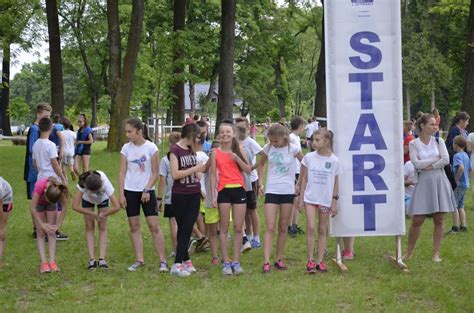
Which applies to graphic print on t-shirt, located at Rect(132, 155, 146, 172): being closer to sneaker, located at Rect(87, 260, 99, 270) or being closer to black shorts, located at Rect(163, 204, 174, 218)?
black shorts, located at Rect(163, 204, 174, 218)

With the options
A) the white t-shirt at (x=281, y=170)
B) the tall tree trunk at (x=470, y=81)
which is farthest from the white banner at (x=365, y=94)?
the tall tree trunk at (x=470, y=81)

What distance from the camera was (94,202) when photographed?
8.62m

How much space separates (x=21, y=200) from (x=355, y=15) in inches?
362

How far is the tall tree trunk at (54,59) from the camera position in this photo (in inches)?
1019

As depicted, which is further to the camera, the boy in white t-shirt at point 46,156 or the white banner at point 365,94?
the boy in white t-shirt at point 46,156

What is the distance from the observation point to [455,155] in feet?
38.2

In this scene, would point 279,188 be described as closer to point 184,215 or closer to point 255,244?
point 184,215

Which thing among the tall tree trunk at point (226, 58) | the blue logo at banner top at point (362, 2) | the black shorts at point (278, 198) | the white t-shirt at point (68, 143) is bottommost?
the black shorts at point (278, 198)

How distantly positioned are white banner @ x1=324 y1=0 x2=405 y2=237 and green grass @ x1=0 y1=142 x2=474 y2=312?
1054 millimetres

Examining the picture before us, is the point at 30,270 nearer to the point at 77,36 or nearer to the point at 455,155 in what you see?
the point at 455,155

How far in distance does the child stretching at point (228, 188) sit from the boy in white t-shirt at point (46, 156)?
2.50 meters

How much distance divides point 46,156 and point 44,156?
0.09ft

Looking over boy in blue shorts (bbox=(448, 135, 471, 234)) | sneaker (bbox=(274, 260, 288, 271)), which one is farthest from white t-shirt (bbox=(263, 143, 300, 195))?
boy in blue shorts (bbox=(448, 135, 471, 234))

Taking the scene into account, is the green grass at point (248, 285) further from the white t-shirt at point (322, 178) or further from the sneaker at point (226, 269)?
the white t-shirt at point (322, 178)
